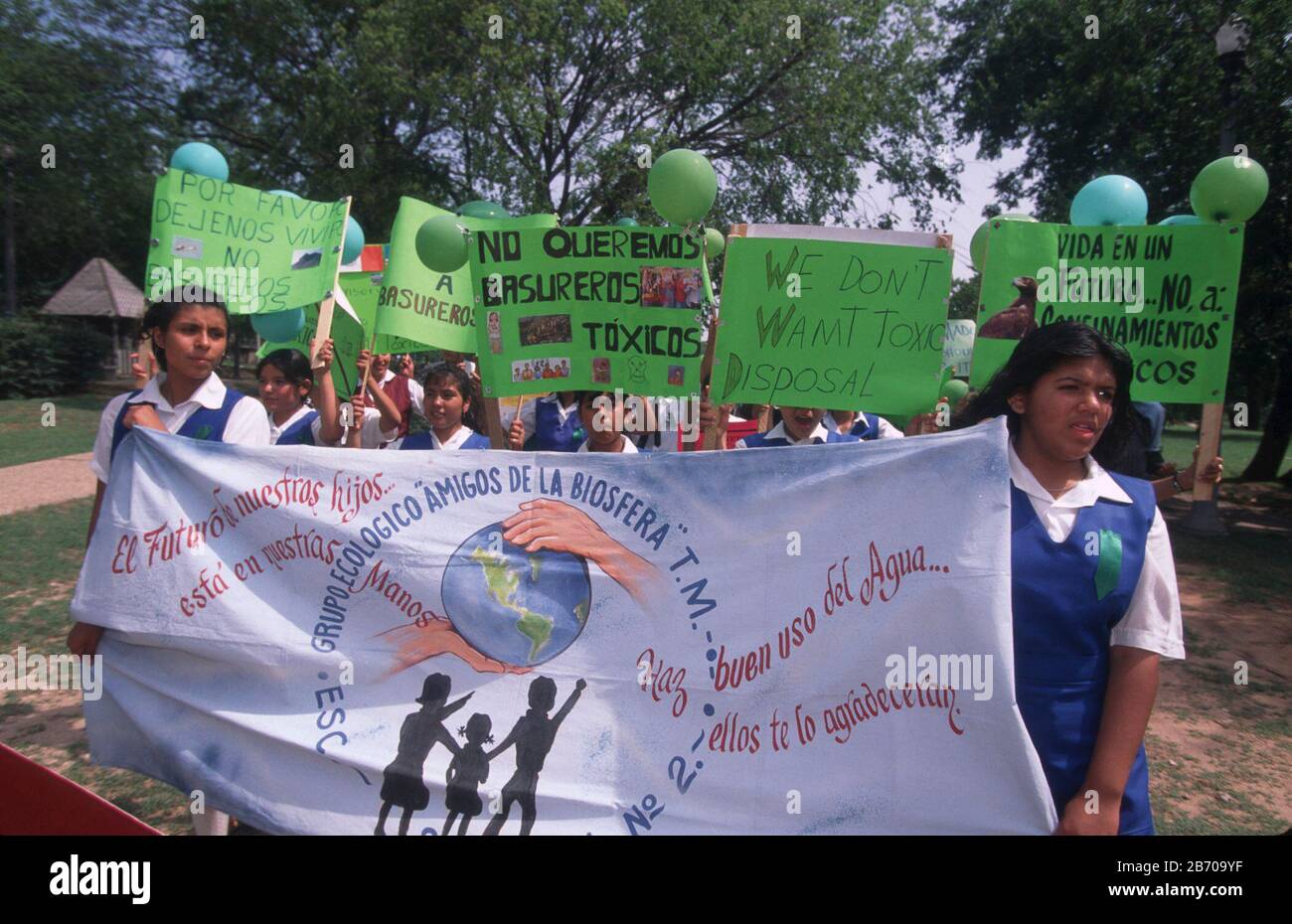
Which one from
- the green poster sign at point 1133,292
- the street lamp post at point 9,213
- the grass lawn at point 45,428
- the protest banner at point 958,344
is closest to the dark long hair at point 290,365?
the green poster sign at point 1133,292

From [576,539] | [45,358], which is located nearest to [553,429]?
[576,539]

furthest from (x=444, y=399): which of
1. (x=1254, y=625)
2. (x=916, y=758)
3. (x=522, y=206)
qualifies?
(x=522, y=206)

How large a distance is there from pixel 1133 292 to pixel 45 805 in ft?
13.0

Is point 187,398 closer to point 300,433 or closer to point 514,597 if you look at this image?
point 514,597

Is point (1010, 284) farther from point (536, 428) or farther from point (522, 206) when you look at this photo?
point (522, 206)

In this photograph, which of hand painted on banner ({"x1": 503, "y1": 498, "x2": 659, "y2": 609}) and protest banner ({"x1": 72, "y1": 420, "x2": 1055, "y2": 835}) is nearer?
protest banner ({"x1": 72, "y1": 420, "x2": 1055, "y2": 835})

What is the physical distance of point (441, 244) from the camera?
4.46 m

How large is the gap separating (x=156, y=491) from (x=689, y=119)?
43.6 ft

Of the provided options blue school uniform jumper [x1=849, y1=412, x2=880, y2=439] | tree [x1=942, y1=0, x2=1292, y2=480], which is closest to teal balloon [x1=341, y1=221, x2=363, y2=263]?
blue school uniform jumper [x1=849, y1=412, x2=880, y2=439]

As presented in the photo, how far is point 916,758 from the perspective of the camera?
97.7 inches

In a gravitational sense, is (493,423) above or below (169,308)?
below

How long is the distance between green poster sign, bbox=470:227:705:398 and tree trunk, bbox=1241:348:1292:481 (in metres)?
13.0

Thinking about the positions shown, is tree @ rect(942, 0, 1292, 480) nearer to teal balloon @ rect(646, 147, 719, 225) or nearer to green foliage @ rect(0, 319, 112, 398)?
teal balloon @ rect(646, 147, 719, 225)

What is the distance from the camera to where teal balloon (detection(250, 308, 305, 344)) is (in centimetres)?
470
